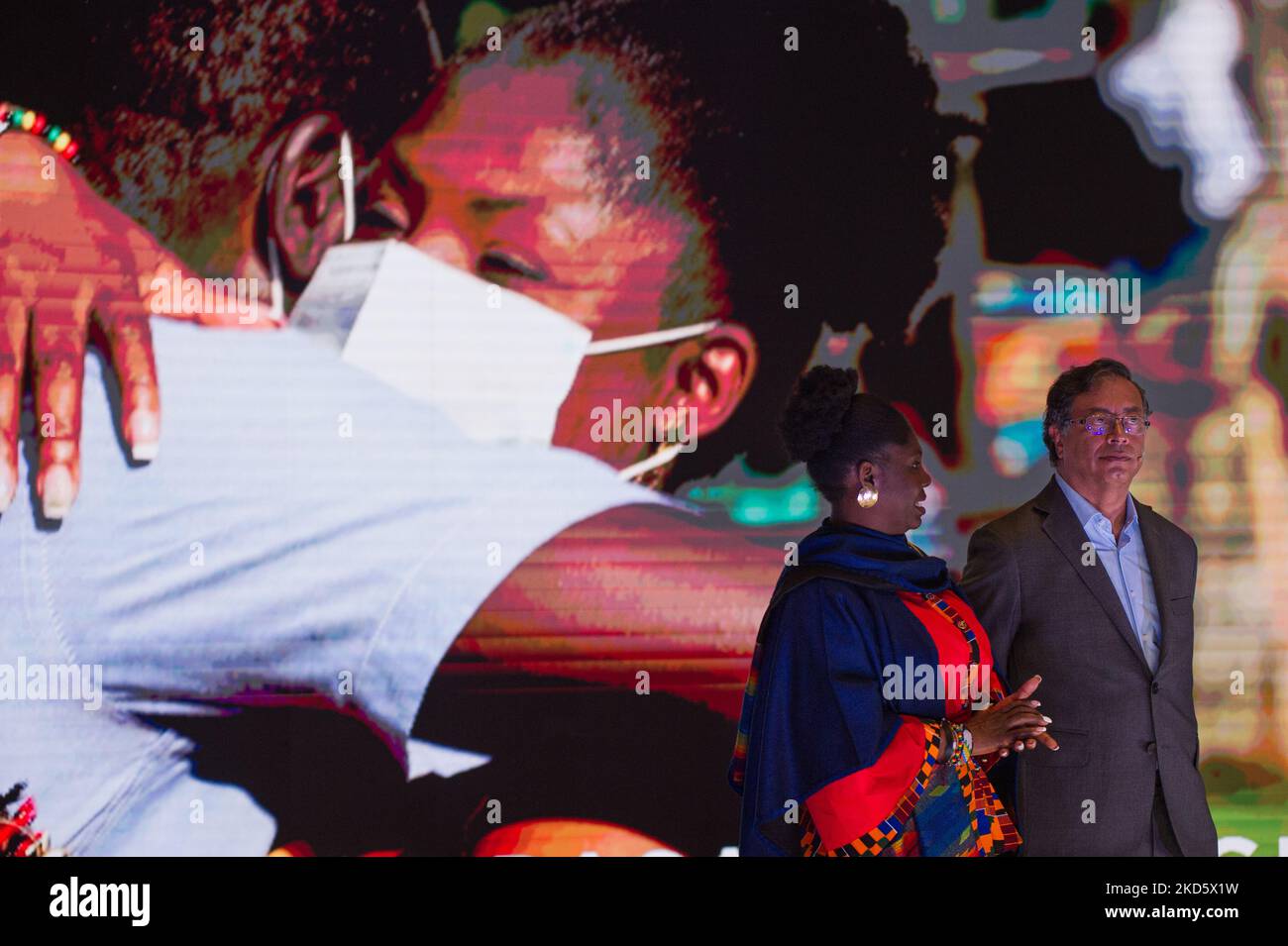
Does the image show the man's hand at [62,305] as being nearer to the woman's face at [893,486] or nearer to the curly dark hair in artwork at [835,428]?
the curly dark hair in artwork at [835,428]

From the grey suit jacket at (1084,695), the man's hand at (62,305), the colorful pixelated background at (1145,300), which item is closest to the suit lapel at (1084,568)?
the grey suit jacket at (1084,695)

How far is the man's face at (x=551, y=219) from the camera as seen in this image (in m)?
4.89

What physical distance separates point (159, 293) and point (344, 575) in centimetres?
→ 121

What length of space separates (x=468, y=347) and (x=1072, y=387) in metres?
2.31

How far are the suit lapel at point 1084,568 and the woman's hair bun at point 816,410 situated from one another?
2.21 feet

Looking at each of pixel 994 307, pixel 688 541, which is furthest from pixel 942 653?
pixel 994 307

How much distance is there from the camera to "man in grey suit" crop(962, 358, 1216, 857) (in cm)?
320

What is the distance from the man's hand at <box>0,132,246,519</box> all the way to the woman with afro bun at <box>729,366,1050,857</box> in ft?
9.20

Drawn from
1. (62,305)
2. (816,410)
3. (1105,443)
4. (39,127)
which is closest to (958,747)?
(816,410)

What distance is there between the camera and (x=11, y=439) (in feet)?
15.6

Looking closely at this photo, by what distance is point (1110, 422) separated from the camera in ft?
10.8

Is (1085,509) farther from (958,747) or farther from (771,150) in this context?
(771,150)

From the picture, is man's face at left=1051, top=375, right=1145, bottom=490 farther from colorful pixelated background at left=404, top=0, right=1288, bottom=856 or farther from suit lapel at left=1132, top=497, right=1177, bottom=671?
colorful pixelated background at left=404, top=0, right=1288, bottom=856

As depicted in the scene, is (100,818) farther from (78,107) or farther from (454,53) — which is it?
(454,53)
